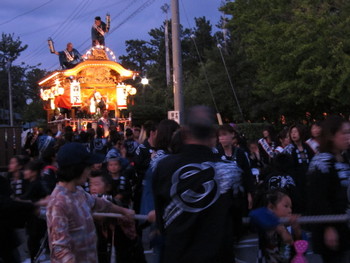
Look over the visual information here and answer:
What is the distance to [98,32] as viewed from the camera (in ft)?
88.0

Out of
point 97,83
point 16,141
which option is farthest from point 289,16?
point 16,141

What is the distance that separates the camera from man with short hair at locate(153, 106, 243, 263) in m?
3.03

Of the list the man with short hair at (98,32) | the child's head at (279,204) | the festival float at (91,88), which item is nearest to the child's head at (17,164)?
the child's head at (279,204)

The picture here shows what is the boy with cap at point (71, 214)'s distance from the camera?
3.44 meters

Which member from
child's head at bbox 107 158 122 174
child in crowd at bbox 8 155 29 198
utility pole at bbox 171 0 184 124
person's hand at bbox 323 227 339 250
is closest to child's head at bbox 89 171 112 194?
child's head at bbox 107 158 122 174

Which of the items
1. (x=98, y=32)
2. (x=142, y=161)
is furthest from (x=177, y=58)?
(x=98, y=32)

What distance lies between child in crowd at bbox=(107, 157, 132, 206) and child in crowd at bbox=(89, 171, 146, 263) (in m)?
0.54

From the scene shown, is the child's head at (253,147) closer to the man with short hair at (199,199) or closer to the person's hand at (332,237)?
the person's hand at (332,237)

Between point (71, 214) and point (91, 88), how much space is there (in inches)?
902

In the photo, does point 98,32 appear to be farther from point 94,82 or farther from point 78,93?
point 78,93

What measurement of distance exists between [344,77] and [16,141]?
12848 millimetres

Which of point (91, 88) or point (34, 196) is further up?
point (91, 88)

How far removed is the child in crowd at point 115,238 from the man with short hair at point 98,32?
22255mm

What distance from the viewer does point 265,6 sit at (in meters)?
24.4
